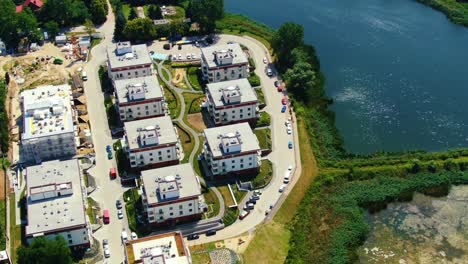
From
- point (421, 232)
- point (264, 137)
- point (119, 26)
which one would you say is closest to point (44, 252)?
point (264, 137)

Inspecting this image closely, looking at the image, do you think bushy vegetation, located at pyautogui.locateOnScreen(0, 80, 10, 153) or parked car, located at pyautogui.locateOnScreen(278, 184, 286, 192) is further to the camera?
bushy vegetation, located at pyautogui.locateOnScreen(0, 80, 10, 153)

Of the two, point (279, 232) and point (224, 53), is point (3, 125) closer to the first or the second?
point (224, 53)

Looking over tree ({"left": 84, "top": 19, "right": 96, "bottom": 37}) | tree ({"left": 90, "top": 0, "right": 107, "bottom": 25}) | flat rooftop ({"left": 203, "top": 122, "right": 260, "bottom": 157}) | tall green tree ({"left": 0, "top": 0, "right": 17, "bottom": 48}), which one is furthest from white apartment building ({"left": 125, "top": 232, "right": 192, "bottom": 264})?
tree ({"left": 90, "top": 0, "right": 107, "bottom": 25})

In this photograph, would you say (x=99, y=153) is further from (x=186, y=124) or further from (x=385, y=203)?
(x=385, y=203)

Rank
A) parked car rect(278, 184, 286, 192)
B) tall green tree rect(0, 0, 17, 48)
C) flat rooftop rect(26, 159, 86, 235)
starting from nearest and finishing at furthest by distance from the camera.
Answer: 1. flat rooftop rect(26, 159, 86, 235)
2. parked car rect(278, 184, 286, 192)
3. tall green tree rect(0, 0, 17, 48)

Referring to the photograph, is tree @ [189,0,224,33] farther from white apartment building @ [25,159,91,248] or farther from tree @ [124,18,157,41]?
white apartment building @ [25,159,91,248]

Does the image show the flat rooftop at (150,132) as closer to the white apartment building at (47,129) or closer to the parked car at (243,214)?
the white apartment building at (47,129)
